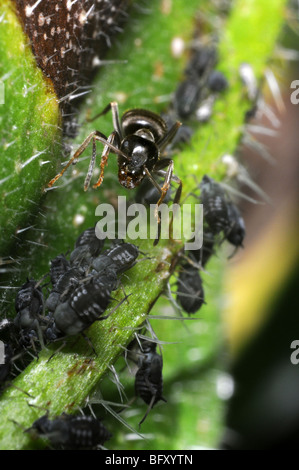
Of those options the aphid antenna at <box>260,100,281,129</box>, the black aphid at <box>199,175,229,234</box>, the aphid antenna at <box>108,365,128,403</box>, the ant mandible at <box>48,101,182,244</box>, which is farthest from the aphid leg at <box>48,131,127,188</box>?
the aphid antenna at <box>260,100,281,129</box>

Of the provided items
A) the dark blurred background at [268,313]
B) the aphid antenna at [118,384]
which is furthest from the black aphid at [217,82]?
the aphid antenna at [118,384]

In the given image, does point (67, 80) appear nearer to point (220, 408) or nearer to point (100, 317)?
point (100, 317)

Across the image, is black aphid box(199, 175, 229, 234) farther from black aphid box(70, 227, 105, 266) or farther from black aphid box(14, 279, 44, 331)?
black aphid box(14, 279, 44, 331)

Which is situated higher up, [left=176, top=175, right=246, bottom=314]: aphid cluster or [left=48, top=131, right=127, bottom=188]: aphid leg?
[left=48, top=131, right=127, bottom=188]: aphid leg

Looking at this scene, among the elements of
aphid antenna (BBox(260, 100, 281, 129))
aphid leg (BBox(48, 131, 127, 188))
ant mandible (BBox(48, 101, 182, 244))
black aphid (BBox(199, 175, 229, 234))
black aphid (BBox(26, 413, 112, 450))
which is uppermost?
aphid leg (BBox(48, 131, 127, 188))

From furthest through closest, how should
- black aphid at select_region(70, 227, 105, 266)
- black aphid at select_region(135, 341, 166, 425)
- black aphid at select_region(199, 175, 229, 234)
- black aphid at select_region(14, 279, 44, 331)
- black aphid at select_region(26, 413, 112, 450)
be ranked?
black aphid at select_region(199, 175, 229, 234) → black aphid at select_region(135, 341, 166, 425) → black aphid at select_region(70, 227, 105, 266) → black aphid at select_region(14, 279, 44, 331) → black aphid at select_region(26, 413, 112, 450)
